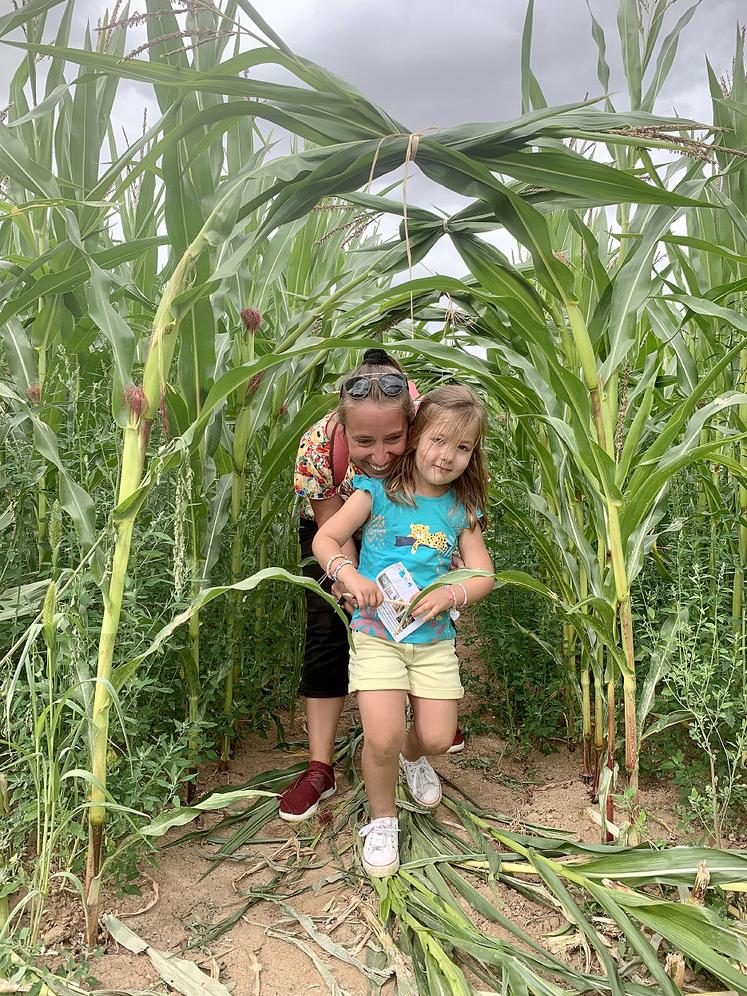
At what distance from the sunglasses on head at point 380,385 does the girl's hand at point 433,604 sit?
463 millimetres

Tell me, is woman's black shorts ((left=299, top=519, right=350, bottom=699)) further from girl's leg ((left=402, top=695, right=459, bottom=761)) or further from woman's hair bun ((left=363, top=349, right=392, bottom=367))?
woman's hair bun ((left=363, top=349, right=392, bottom=367))

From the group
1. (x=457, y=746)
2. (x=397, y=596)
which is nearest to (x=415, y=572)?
(x=397, y=596)

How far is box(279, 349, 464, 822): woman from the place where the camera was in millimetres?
1719

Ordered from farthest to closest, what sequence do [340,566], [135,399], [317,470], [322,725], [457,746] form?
[457,746] → [322,725] → [317,470] → [340,566] → [135,399]

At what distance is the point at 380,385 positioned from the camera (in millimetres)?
1709

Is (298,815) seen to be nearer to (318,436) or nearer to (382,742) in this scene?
(382,742)

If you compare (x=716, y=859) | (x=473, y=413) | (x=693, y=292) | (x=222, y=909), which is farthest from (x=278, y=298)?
(x=716, y=859)

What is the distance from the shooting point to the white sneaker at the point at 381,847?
163cm

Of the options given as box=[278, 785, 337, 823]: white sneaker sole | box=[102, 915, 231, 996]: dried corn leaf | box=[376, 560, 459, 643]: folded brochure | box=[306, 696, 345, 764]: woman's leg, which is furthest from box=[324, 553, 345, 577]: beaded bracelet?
box=[102, 915, 231, 996]: dried corn leaf

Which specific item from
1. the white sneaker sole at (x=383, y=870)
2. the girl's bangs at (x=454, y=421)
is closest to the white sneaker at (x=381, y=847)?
the white sneaker sole at (x=383, y=870)

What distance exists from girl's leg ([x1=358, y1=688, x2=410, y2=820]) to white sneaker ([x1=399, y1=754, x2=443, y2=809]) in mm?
190

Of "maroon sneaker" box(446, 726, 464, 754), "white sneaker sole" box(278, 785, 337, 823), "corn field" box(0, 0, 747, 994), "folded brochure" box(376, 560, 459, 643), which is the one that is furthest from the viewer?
"maroon sneaker" box(446, 726, 464, 754)

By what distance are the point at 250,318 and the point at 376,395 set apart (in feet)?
1.54

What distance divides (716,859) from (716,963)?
22 centimetres
